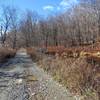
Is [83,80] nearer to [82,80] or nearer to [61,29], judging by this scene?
[82,80]

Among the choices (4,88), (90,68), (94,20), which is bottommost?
(4,88)

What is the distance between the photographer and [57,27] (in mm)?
93188

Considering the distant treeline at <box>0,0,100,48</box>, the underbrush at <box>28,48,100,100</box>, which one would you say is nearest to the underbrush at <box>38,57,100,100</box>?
the underbrush at <box>28,48,100,100</box>

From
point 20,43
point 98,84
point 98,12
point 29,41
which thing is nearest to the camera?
point 98,84

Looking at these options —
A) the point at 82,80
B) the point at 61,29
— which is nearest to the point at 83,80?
the point at 82,80

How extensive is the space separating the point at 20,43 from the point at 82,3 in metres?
44.0

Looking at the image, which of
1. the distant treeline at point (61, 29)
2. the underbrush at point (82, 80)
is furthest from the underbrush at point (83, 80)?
the distant treeline at point (61, 29)

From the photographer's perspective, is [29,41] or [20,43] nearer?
[29,41]

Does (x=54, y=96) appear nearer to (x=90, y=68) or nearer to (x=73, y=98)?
(x=73, y=98)

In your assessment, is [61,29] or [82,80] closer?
[82,80]

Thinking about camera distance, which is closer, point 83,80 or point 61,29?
point 83,80

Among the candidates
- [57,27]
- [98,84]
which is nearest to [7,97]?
[98,84]

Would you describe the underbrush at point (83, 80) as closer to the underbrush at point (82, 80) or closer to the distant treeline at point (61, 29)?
the underbrush at point (82, 80)

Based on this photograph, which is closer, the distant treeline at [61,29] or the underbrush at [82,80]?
the underbrush at [82,80]
